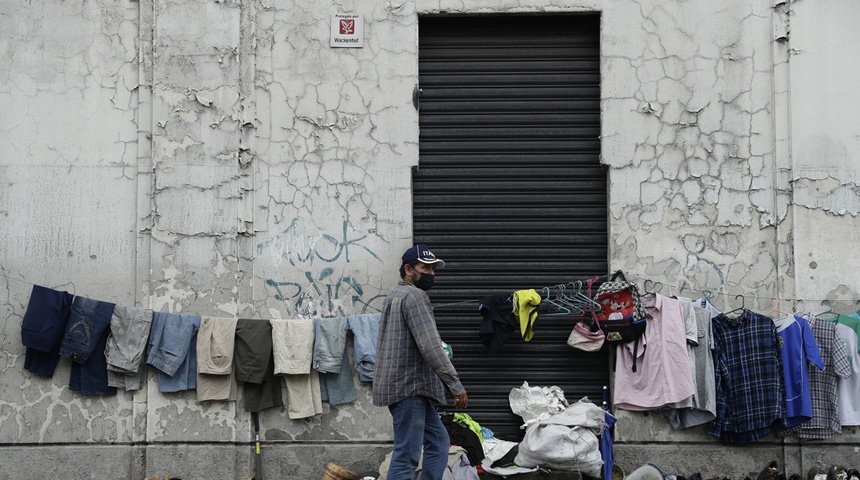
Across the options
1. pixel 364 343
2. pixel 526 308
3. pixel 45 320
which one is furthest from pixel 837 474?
pixel 45 320

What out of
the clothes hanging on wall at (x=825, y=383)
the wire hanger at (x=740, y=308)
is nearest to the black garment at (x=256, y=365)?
the wire hanger at (x=740, y=308)

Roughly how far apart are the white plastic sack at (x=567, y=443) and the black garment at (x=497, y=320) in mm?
802

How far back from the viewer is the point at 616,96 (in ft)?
29.3

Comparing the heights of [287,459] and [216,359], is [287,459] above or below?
below

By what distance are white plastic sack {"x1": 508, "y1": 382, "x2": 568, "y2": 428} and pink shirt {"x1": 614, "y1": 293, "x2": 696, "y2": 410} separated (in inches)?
19.3

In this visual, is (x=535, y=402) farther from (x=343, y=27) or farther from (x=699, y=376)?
(x=343, y=27)

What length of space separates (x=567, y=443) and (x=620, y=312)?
122 centimetres

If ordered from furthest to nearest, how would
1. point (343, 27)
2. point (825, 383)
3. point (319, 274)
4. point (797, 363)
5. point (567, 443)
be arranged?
point (343, 27)
point (319, 274)
point (825, 383)
point (797, 363)
point (567, 443)

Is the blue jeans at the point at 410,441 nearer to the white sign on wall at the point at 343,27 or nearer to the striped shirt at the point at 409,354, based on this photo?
the striped shirt at the point at 409,354

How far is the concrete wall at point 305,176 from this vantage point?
28.8ft

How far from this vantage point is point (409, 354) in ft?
24.0

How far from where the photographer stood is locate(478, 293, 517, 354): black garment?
28.6 ft

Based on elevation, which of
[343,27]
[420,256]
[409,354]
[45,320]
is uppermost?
[343,27]

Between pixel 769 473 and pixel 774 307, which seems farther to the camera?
pixel 774 307
